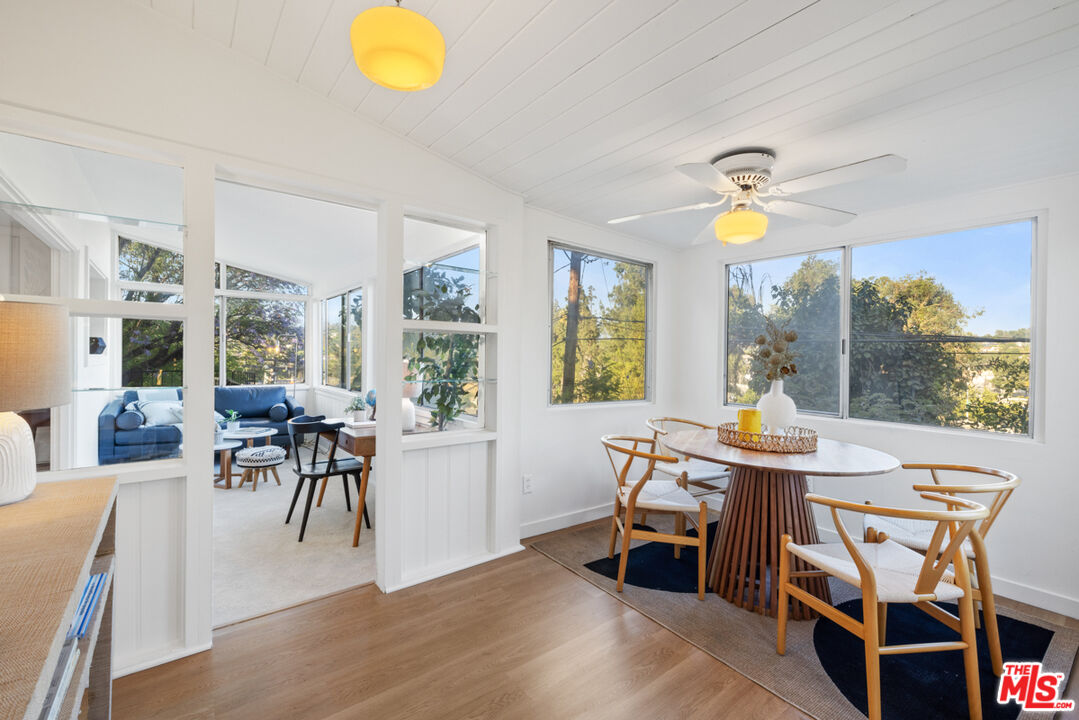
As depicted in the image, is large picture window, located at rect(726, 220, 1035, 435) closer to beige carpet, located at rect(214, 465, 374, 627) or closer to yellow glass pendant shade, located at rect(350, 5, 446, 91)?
yellow glass pendant shade, located at rect(350, 5, 446, 91)

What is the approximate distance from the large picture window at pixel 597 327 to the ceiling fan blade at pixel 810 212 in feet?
5.42

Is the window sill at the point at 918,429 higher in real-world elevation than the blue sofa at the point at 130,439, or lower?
lower

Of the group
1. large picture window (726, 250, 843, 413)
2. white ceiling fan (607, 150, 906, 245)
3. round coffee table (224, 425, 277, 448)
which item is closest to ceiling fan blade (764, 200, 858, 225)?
white ceiling fan (607, 150, 906, 245)

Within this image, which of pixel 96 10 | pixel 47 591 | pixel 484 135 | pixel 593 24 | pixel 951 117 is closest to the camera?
pixel 47 591

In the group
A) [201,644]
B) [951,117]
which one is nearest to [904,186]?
[951,117]

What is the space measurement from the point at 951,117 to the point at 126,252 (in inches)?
139

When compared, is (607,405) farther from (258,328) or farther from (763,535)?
(258,328)

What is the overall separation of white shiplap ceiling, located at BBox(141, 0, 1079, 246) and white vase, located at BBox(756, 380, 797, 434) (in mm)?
1248

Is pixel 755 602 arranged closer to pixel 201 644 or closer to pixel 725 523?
pixel 725 523

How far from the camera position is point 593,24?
1638 millimetres

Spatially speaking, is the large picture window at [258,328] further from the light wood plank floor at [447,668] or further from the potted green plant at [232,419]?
the light wood plank floor at [447,668]

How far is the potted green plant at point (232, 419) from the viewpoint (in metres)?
5.45

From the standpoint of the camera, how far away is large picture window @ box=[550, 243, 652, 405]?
3.68 metres

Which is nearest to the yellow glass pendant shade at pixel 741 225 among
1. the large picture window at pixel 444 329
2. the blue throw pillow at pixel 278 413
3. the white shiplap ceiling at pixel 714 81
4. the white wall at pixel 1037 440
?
the white shiplap ceiling at pixel 714 81
